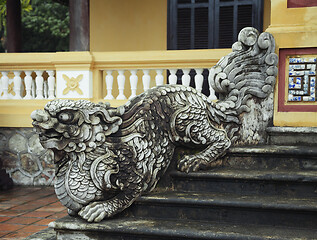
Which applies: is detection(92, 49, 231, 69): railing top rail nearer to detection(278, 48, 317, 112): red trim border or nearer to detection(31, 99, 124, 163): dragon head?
detection(278, 48, 317, 112): red trim border

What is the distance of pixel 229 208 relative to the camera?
2.43m

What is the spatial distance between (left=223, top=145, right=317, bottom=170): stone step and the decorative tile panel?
0.44 m

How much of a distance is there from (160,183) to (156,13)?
523 centimetres

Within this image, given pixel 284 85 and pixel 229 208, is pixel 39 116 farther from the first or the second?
pixel 284 85

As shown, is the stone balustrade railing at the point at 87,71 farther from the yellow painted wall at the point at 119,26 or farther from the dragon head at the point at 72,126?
the yellow painted wall at the point at 119,26

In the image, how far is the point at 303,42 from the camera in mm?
3002

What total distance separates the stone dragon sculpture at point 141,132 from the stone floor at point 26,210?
2.87ft

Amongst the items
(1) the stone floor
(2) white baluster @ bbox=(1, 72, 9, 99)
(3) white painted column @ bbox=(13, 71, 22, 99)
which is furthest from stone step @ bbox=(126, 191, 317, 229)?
(2) white baluster @ bbox=(1, 72, 9, 99)

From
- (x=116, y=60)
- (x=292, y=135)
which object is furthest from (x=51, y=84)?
(x=292, y=135)

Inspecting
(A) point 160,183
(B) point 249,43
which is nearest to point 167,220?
(A) point 160,183

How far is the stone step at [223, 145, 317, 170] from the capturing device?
2730 millimetres

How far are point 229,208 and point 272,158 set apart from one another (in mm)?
586

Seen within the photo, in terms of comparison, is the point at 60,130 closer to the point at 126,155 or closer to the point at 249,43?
the point at 126,155

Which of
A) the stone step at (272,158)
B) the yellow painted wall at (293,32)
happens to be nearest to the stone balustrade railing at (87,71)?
the yellow painted wall at (293,32)
